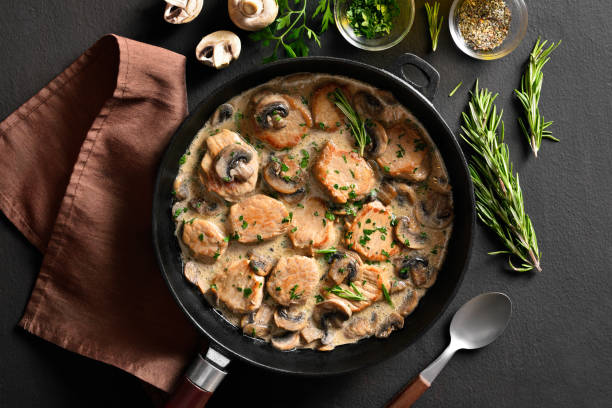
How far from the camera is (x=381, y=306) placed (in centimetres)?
277

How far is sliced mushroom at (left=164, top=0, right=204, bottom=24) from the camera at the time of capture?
2.73 metres

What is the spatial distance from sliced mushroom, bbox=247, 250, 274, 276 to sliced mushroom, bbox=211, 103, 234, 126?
749mm

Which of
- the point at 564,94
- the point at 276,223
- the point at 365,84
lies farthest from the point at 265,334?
the point at 564,94

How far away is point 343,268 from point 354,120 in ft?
2.68

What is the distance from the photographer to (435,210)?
275 centimetres

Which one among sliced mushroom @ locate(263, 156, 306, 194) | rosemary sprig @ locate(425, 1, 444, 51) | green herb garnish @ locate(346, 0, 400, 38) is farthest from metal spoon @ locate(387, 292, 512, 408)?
green herb garnish @ locate(346, 0, 400, 38)

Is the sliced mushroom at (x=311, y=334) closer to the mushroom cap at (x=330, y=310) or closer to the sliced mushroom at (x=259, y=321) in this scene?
the mushroom cap at (x=330, y=310)

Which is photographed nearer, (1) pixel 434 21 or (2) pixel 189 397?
(2) pixel 189 397

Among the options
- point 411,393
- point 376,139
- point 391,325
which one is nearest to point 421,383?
point 411,393

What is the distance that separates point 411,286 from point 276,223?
87 centimetres

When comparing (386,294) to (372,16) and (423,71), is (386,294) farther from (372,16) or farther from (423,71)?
(372,16)

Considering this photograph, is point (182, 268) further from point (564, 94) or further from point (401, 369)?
point (564, 94)

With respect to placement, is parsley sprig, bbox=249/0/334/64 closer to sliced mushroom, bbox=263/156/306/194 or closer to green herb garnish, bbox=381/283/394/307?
sliced mushroom, bbox=263/156/306/194

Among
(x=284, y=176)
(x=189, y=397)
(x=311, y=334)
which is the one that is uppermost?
(x=284, y=176)
